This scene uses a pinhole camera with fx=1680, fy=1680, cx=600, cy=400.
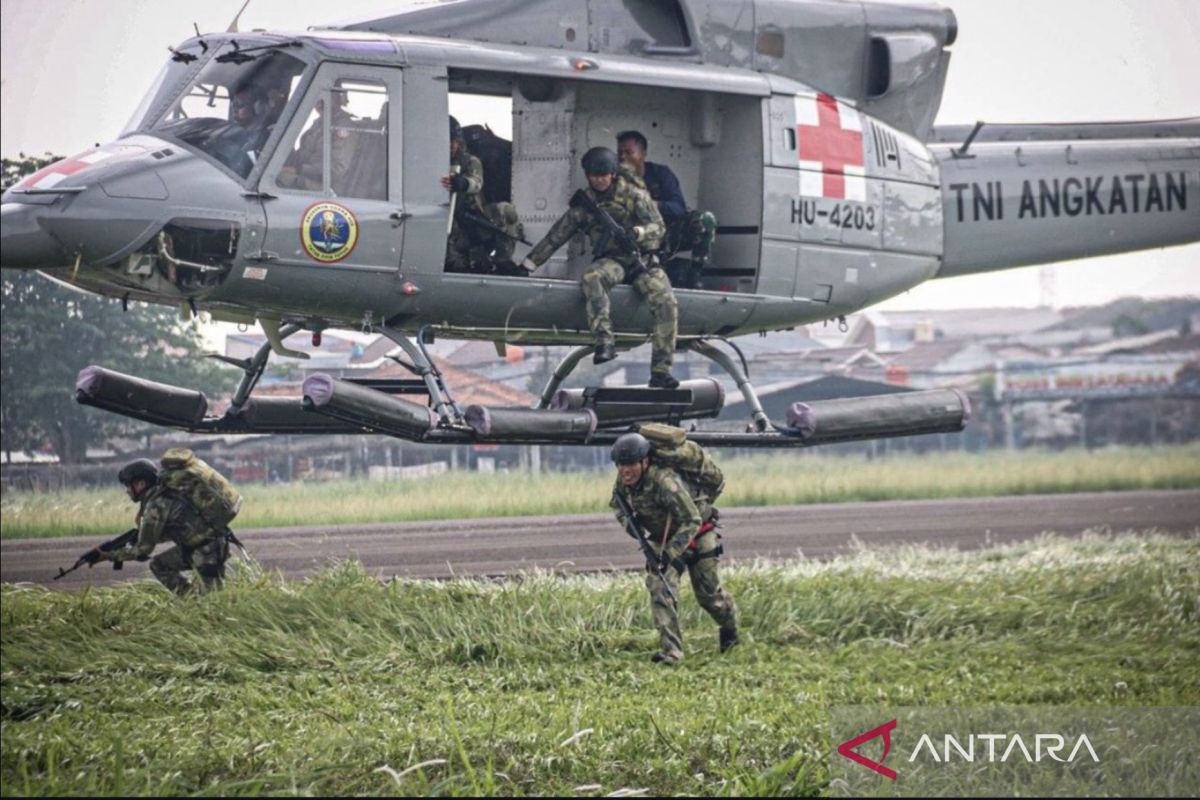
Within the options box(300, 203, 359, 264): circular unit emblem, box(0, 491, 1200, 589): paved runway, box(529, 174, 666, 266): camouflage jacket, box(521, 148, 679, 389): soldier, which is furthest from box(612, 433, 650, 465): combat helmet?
box(0, 491, 1200, 589): paved runway

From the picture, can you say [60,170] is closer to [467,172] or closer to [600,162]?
[467,172]

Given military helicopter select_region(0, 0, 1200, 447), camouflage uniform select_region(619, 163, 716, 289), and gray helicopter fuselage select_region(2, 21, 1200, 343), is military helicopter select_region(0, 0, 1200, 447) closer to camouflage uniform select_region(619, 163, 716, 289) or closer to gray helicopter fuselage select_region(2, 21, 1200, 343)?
gray helicopter fuselage select_region(2, 21, 1200, 343)

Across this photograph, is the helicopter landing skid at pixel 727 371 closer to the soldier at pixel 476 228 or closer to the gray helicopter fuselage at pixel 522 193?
the gray helicopter fuselage at pixel 522 193

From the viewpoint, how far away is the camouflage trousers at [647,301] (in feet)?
34.6

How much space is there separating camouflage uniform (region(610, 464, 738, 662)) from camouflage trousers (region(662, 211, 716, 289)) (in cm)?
131

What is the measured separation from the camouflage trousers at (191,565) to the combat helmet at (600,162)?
4.51 meters

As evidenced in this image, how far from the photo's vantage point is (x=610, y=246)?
1065cm

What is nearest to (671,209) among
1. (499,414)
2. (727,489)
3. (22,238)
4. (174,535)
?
(499,414)

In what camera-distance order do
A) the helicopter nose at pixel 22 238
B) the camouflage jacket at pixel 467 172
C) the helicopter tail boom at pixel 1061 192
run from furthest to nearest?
the helicopter tail boom at pixel 1061 192
the camouflage jacket at pixel 467 172
the helicopter nose at pixel 22 238

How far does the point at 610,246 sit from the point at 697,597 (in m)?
2.55

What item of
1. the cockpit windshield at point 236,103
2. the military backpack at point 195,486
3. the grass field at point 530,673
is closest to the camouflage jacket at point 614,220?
the cockpit windshield at point 236,103

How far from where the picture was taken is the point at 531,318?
10.7m

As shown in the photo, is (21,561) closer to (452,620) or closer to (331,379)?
(452,620)

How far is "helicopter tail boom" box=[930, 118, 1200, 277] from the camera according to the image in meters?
12.4
